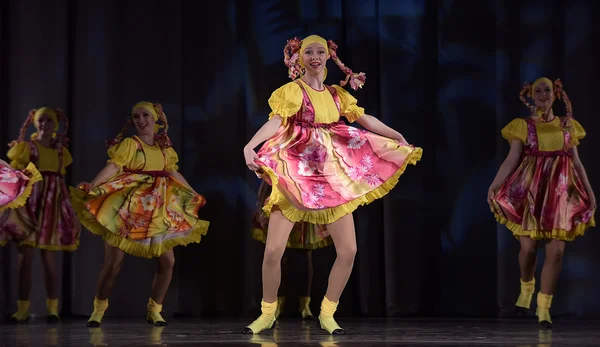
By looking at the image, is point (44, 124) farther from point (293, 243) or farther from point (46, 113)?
point (293, 243)

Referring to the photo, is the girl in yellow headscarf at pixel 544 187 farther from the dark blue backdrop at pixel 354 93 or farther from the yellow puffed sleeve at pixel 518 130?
the dark blue backdrop at pixel 354 93

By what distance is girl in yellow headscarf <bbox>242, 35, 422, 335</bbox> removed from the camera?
13.8ft

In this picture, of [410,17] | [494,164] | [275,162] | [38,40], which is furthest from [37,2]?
[494,164]

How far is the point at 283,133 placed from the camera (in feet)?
14.3

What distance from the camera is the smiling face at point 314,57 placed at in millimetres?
4406

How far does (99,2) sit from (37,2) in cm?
49

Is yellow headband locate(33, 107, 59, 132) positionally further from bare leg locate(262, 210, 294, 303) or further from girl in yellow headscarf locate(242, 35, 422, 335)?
bare leg locate(262, 210, 294, 303)

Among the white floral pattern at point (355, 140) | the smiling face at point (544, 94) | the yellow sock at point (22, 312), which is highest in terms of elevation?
the smiling face at point (544, 94)

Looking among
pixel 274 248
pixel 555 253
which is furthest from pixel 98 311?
pixel 555 253

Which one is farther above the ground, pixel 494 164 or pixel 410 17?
pixel 410 17

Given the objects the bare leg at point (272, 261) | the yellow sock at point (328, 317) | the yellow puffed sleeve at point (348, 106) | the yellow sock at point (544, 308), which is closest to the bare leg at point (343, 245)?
the yellow sock at point (328, 317)

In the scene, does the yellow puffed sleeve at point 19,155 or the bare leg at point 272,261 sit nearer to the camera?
the bare leg at point 272,261

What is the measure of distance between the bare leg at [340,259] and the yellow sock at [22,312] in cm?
260

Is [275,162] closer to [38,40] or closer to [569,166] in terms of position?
[569,166]
